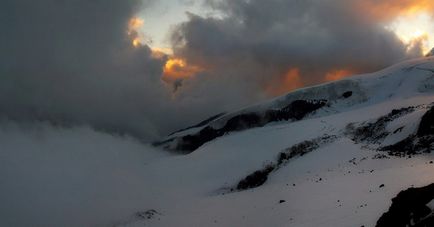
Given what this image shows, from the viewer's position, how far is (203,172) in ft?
319

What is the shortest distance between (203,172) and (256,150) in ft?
48.9

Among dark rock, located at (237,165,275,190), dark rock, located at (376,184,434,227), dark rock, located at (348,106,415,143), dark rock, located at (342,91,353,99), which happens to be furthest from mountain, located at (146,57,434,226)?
dark rock, located at (342,91,353,99)

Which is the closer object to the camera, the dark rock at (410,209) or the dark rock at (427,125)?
the dark rock at (410,209)

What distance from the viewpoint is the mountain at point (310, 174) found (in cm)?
3097

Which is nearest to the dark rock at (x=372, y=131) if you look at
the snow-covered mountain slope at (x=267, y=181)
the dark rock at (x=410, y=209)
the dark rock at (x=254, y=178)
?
the snow-covered mountain slope at (x=267, y=181)

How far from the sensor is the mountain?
31.0 metres

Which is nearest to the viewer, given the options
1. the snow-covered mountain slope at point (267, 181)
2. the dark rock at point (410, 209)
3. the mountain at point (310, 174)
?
the dark rock at point (410, 209)

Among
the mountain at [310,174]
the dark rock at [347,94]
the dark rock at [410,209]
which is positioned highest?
the dark rock at [347,94]

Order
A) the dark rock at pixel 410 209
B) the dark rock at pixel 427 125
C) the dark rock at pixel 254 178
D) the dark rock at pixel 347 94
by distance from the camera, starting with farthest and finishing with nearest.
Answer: the dark rock at pixel 347 94
the dark rock at pixel 254 178
the dark rock at pixel 427 125
the dark rock at pixel 410 209

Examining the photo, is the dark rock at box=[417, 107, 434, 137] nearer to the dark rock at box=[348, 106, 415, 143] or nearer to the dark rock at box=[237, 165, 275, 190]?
the dark rock at box=[348, 106, 415, 143]

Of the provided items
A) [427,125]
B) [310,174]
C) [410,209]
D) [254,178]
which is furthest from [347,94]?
[410,209]

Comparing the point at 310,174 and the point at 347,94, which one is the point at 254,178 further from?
the point at 347,94

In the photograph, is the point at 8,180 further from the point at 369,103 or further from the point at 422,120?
the point at 369,103

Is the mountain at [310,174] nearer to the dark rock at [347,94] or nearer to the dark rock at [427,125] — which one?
the dark rock at [427,125]
